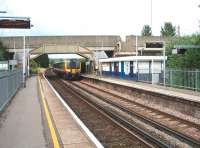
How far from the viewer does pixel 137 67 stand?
1869 inches

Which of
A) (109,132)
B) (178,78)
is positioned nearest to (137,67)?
(178,78)

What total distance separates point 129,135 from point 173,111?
8825mm

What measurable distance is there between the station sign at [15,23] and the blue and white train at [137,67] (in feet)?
45.2

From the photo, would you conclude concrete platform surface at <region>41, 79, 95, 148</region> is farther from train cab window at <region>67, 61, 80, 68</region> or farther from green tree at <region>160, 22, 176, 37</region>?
green tree at <region>160, 22, 176, 37</region>

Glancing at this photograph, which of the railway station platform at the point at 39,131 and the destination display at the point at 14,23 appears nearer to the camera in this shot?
the railway station platform at the point at 39,131

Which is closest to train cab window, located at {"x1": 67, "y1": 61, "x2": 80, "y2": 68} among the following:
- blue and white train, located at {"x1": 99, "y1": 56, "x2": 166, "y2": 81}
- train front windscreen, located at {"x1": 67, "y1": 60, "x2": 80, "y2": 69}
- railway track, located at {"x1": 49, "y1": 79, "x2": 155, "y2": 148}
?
train front windscreen, located at {"x1": 67, "y1": 60, "x2": 80, "y2": 69}

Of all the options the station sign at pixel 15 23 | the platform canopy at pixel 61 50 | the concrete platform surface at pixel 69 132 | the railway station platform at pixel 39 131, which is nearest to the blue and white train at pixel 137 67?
the station sign at pixel 15 23

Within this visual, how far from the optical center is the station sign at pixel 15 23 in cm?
2833

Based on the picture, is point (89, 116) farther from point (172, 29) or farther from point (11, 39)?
point (172, 29)

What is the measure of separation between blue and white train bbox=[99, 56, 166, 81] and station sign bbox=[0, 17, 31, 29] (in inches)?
542

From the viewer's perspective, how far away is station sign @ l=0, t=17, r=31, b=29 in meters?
28.3

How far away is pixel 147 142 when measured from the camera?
13.7 metres

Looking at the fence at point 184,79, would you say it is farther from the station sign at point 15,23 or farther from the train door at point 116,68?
the train door at point 116,68

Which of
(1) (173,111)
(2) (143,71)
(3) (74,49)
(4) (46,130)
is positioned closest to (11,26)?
(1) (173,111)
